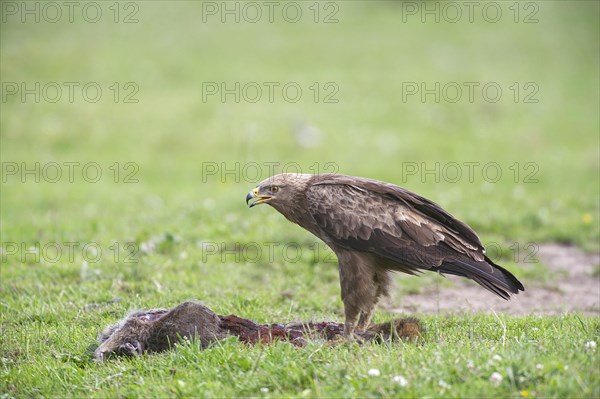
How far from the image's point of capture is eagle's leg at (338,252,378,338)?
20.6 feet

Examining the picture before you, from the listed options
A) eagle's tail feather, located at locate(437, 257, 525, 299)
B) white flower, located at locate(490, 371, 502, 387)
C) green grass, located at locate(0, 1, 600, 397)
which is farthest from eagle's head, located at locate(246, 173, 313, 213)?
white flower, located at locate(490, 371, 502, 387)

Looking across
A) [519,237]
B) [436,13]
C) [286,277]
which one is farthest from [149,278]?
[436,13]

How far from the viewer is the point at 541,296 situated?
880 cm

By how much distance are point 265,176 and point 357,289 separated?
8626 millimetres

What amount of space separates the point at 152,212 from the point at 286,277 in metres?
3.74

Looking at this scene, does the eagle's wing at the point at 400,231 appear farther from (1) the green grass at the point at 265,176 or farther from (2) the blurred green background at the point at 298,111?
(2) the blurred green background at the point at 298,111

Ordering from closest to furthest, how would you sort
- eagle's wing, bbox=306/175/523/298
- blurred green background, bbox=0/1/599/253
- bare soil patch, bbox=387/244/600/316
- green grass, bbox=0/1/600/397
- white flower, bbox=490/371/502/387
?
white flower, bbox=490/371/502/387 → green grass, bbox=0/1/600/397 → eagle's wing, bbox=306/175/523/298 → bare soil patch, bbox=387/244/600/316 → blurred green background, bbox=0/1/599/253

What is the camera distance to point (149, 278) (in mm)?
8281

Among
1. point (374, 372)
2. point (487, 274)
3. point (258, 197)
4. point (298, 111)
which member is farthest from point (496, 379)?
point (298, 111)

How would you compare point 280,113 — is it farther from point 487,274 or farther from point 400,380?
point 400,380

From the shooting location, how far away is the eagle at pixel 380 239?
6.28 meters

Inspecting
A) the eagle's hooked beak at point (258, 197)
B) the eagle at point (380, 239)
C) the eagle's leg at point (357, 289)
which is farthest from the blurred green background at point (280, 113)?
the eagle's leg at point (357, 289)

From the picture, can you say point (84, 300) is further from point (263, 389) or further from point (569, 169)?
point (569, 169)

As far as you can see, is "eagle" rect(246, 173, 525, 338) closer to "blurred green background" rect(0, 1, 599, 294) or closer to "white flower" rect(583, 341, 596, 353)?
"white flower" rect(583, 341, 596, 353)
